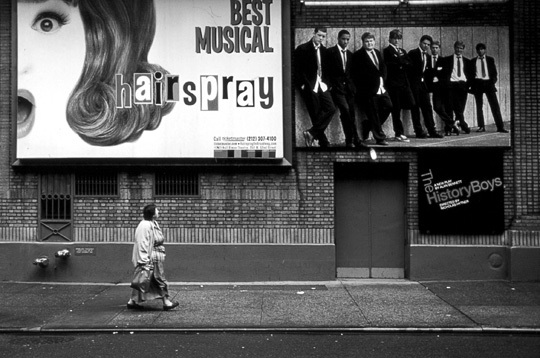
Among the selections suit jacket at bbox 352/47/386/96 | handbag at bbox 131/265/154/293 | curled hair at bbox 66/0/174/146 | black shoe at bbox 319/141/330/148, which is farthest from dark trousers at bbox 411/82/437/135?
handbag at bbox 131/265/154/293

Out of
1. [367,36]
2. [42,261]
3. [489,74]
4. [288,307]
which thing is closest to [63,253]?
[42,261]

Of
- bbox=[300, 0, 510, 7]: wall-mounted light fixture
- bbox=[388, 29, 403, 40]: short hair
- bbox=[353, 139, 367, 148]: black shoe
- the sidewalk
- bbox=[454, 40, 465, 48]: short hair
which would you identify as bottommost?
the sidewalk

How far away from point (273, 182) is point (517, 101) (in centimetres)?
542

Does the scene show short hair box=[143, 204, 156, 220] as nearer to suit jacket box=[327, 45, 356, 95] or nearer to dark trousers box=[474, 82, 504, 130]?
suit jacket box=[327, 45, 356, 95]

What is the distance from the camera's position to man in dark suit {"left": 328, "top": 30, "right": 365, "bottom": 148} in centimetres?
1438

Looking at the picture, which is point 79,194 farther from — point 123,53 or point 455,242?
point 455,242

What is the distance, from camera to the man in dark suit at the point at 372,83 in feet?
47.2

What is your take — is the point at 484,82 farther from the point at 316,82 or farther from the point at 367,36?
the point at 316,82

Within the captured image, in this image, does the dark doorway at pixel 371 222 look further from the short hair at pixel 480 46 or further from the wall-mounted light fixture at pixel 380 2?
the wall-mounted light fixture at pixel 380 2

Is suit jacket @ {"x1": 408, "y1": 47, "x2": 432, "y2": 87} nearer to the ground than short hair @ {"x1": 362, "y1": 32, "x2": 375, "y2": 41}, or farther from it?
nearer to the ground

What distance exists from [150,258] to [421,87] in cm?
688

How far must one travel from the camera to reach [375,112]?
1438 cm

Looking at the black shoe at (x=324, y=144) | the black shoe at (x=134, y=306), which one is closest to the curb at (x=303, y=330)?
the black shoe at (x=134, y=306)

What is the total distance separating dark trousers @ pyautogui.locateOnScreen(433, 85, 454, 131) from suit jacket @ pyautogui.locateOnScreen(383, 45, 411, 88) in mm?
703
